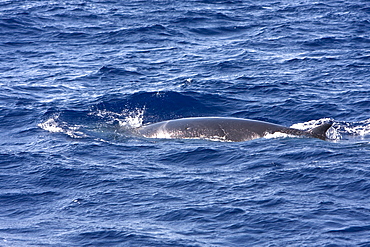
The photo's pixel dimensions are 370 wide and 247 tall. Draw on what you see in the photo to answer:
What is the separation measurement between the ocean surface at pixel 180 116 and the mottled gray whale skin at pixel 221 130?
360mm

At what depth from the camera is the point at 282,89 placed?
2098 cm

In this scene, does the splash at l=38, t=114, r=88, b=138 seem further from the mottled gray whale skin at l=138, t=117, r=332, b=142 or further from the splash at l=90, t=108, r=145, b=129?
the mottled gray whale skin at l=138, t=117, r=332, b=142

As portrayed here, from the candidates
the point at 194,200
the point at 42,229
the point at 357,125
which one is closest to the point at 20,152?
the point at 42,229

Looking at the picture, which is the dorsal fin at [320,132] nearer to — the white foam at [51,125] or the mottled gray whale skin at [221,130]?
the mottled gray whale skin at [221,130]

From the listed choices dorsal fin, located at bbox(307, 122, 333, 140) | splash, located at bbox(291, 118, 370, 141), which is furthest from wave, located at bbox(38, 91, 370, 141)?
dorsal fin, located at bbox(307, 122, 333, 140)

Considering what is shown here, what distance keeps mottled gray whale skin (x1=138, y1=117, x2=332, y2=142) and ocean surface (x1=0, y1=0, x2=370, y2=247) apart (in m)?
0.36

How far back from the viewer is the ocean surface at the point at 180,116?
36.4ft

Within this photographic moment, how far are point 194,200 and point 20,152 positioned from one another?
6.07 m

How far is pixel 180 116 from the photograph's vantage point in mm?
19109

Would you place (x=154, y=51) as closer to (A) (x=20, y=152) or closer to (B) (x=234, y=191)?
(A) (x=20, y=152)

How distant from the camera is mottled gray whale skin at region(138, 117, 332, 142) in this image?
51.5ft

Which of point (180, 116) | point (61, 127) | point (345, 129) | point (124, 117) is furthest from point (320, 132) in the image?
point (61, 127)

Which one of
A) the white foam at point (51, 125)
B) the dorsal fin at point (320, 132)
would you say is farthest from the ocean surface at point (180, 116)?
the dorsal fin at point (320, 132)

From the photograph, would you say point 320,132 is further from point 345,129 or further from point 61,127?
point 61,127
